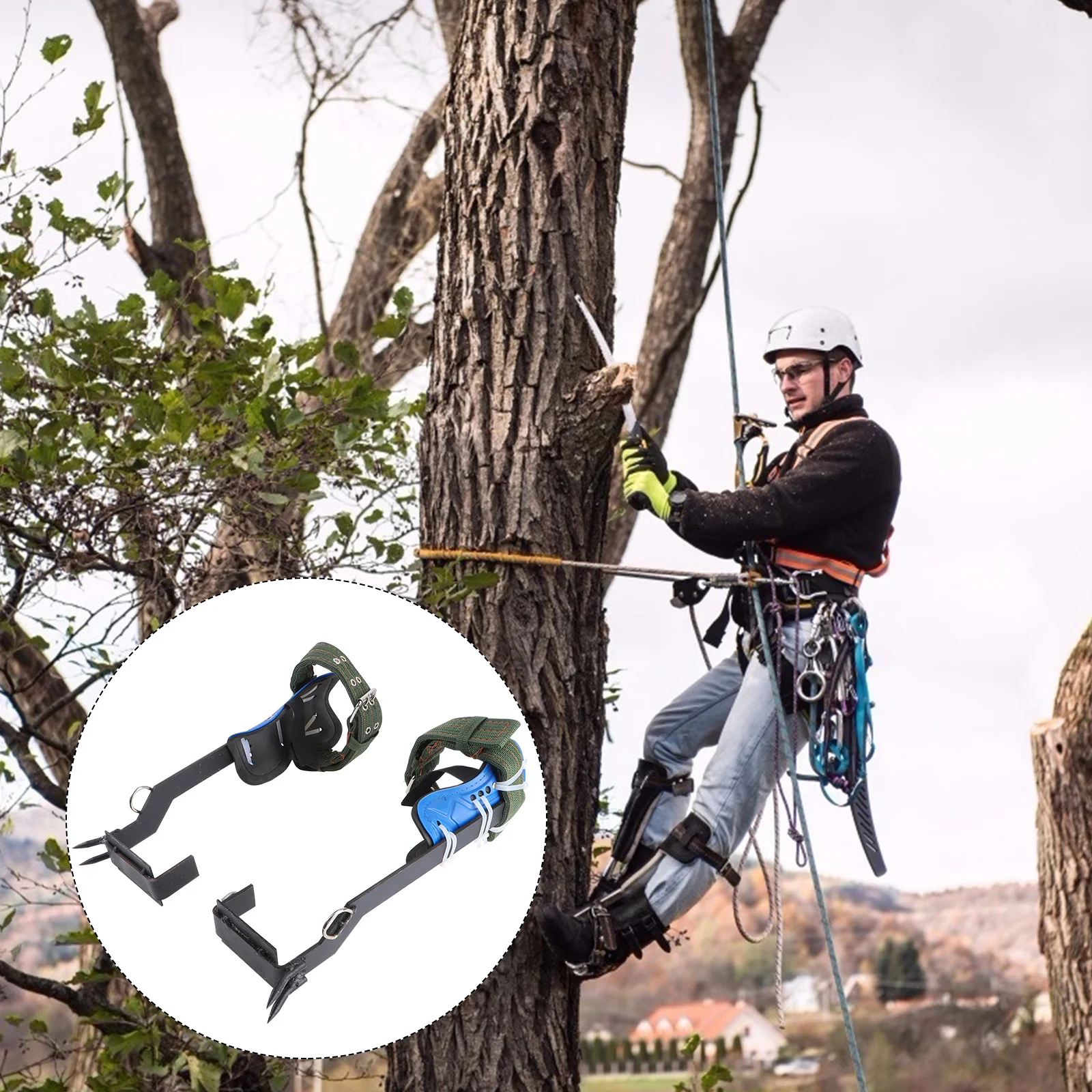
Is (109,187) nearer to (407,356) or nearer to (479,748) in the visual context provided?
(479,748)

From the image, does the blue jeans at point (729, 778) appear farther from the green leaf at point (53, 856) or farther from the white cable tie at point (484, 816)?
the green leaf at point (53, 856)

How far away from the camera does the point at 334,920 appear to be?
11.5 feet

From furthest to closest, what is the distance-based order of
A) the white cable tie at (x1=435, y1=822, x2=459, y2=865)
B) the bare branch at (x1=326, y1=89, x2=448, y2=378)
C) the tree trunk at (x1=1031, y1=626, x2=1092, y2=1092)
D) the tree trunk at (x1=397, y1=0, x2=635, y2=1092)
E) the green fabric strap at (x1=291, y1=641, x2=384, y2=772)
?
the bare branch at (x1=326, y1=89, x2=448, y2=378) < the tree trunk at (x1=1031, y1=626, x2=1092, y2=1092) < the tree trunk at (x1=397, y1=0, x2=635, y2=1092) < the green fabric strap at (x1=291, y1=641, x2=384, y2=772) < the white cable tie at (x1=435, y1=822, x2=459, y2=865)

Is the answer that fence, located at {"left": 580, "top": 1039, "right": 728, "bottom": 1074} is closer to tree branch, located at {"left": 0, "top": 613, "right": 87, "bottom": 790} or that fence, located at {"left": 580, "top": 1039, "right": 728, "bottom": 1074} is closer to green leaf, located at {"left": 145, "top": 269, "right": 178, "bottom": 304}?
tree branch, located at {"left": 0, "top": 613, "right": 87, "bottom": 790}

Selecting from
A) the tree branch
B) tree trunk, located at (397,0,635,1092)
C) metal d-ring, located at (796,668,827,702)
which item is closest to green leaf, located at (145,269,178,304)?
tree trunk, located at (397,0,635,1092)

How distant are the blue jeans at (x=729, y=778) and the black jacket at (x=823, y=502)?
0.27m

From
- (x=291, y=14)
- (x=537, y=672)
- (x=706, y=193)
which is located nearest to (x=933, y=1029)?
(x=706, y=193)

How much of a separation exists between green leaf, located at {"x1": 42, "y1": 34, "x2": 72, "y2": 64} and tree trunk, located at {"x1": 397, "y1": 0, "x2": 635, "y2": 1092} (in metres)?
1.12

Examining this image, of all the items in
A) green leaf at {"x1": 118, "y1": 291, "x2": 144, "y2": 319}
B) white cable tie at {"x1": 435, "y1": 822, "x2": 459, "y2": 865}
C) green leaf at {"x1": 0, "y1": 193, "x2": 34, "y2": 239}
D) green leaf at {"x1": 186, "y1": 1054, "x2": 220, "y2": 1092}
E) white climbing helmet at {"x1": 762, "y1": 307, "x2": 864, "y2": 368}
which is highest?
green leaf at {"x1": 0, "y1": 193, "x2": 34, "y2": 239}

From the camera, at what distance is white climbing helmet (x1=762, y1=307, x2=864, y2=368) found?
14.6 ft

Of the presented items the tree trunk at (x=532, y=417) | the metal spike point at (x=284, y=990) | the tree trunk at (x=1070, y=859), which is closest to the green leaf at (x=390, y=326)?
the tree trunk at (x=532, y=417)

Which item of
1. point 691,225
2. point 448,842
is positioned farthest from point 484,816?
point 691,225

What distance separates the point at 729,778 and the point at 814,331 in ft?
4.32

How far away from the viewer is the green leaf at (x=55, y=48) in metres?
4.37
